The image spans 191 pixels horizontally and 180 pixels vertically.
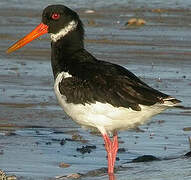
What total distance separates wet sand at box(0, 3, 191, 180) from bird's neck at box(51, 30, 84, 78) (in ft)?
2.99

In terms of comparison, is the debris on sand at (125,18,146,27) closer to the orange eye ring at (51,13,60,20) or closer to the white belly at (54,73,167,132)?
the orange eye ring at (51,13,60,20)

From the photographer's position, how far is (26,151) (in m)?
7.88

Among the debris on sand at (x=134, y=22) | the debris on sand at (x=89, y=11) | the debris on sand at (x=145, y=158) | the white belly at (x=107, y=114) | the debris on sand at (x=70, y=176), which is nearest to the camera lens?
the debris on sand at (x=70, y=176)

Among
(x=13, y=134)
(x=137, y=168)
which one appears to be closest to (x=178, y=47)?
(x=13, y=134)

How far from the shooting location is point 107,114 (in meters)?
7.04

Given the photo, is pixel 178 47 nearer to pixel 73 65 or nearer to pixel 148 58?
pixel 148 58

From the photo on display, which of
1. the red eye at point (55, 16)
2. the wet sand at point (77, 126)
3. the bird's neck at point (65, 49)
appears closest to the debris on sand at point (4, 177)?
the wet sand at point (77, 126)

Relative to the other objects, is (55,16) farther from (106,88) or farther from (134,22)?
(134,22)

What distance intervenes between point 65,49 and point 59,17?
0.39m

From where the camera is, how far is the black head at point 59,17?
793 centimetres

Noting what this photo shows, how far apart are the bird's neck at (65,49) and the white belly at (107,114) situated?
31cm

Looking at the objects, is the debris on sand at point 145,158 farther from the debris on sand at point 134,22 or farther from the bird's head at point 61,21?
the debris on sand at point 134,22

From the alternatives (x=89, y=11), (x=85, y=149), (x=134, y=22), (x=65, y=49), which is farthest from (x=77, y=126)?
(x=89, y=11)

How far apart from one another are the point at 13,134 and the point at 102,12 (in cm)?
983
